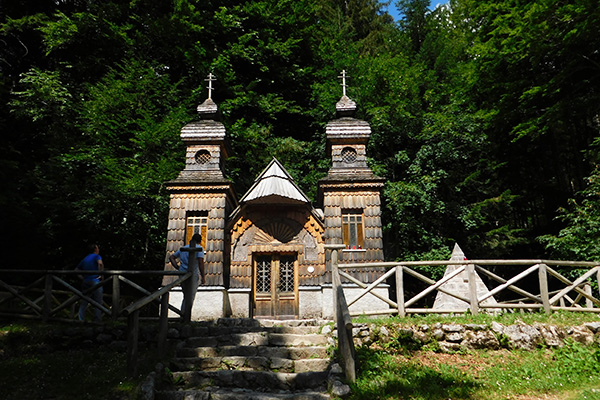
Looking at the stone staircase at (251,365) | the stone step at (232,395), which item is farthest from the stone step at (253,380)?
the stone step at (232,395)

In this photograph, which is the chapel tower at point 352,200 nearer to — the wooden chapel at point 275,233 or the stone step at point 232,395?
the wooden chapel at point 275,233

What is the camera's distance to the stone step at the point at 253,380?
19.6ft

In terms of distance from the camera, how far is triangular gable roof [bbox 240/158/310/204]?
12000 millimetres

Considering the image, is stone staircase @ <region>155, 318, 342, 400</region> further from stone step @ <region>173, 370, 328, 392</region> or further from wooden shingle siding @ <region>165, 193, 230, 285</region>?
wooden shingle siding @ <region>165, 193, 230, 285</region>

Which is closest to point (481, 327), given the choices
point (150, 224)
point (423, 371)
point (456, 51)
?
point (423, 371)

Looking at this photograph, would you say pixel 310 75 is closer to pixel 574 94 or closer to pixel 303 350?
pixel 574 94

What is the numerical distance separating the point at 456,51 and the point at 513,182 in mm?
6990

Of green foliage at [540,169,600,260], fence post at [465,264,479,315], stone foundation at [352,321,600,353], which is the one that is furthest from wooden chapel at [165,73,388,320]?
green foliage at [540,169,600,260]

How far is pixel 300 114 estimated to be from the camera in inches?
858

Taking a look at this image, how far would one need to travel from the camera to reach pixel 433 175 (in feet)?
57.6

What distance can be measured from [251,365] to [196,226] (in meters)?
6.43

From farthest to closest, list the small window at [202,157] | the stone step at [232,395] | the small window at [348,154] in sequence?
the small window at [348,154] < the small window at [202,157] < the stone step at [232,395]

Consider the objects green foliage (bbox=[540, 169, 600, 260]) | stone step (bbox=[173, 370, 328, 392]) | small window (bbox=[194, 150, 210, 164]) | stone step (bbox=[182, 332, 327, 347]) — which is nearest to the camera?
stone step (bbox=[173, 370, 328, 392])

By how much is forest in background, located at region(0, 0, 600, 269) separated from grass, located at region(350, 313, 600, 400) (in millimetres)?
7304
